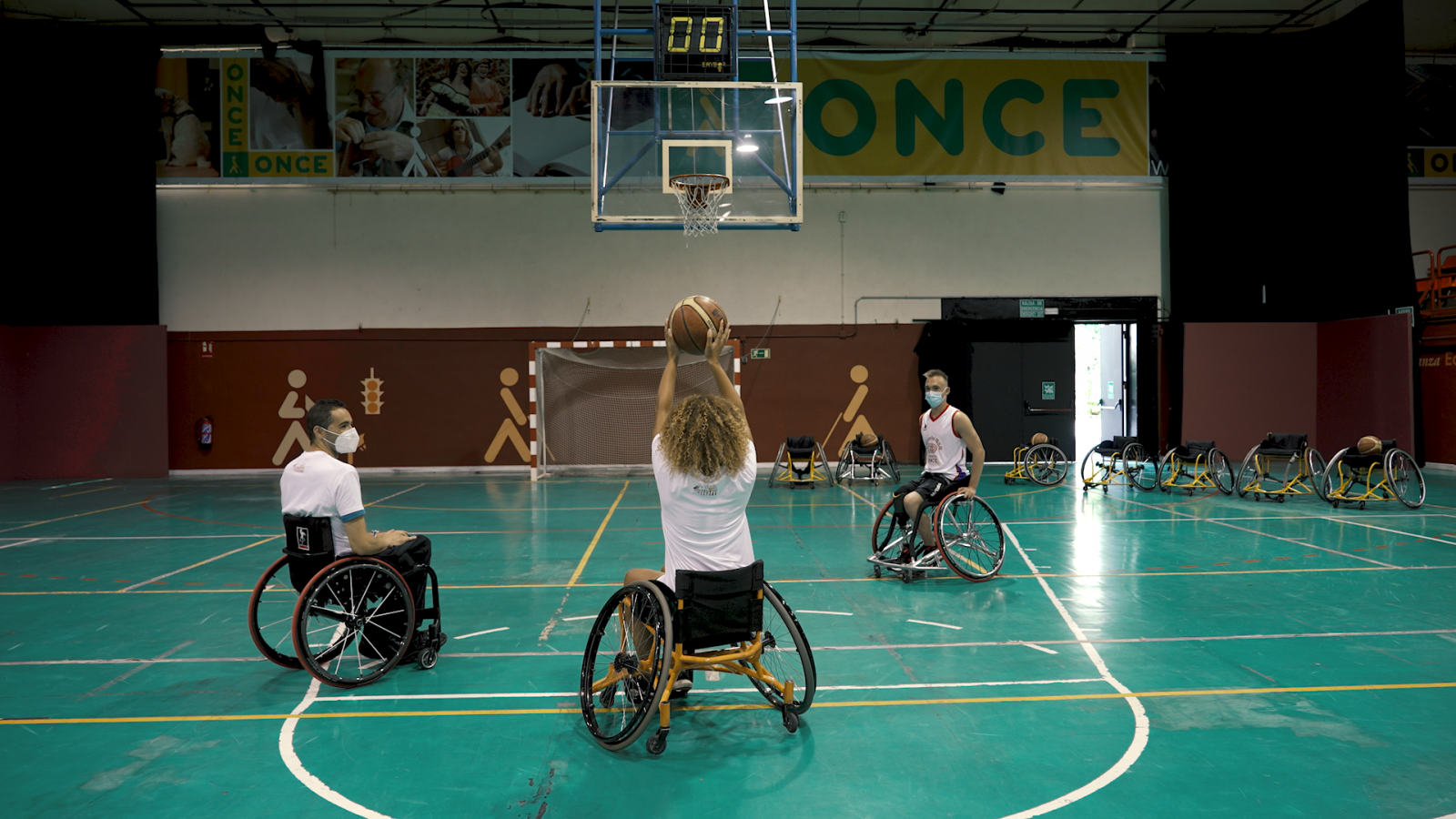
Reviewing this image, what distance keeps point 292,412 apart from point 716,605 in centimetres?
1513

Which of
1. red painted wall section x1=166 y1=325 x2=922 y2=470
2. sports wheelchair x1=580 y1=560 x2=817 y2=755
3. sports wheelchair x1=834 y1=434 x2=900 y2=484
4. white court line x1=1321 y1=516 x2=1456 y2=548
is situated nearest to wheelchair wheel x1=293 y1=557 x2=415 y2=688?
sports wheelchair x1=580 y1=560 x2=817 y2=755

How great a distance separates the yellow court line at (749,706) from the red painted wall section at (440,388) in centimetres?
1235

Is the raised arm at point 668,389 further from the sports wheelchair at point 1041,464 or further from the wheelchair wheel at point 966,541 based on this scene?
the sports wheelchair at point 1041,464

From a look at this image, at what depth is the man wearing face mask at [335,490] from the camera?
422cm

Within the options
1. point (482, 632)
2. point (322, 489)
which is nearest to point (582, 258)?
point (482, 632)

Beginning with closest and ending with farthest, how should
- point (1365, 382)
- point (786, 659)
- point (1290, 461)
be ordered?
1. point (786, 659)
2. point (1290, 461)
3. point (1365, 382)

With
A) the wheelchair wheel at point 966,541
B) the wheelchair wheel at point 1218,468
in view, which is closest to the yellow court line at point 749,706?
the wheelchair wheel at point 966,541

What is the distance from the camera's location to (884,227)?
16594mm

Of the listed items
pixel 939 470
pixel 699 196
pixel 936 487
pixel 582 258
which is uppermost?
pixel 582 258

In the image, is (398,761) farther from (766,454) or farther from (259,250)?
(259,250)

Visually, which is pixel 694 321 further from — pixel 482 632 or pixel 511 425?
pixel 511 425

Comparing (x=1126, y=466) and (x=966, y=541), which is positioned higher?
(x=1126, y=466)

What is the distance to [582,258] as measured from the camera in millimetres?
16359

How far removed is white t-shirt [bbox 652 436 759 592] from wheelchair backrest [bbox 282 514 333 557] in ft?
6.35
